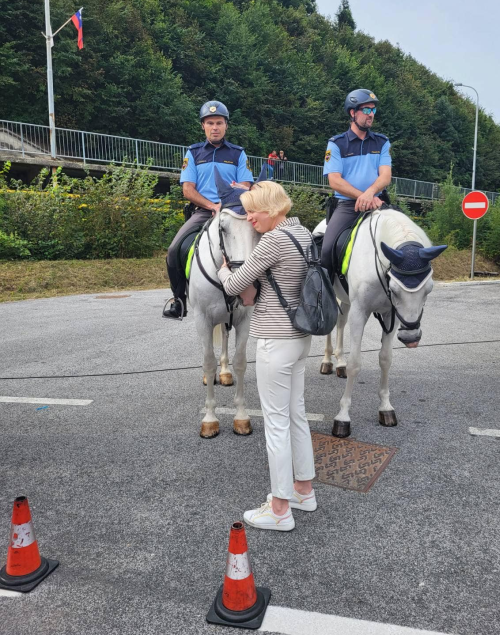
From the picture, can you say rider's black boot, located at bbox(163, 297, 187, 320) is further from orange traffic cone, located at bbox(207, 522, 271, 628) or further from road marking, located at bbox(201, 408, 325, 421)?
orange traffic cone, located at bbox(207, 522, 271, 628)

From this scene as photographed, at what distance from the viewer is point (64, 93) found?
116ft

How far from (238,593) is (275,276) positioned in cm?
165

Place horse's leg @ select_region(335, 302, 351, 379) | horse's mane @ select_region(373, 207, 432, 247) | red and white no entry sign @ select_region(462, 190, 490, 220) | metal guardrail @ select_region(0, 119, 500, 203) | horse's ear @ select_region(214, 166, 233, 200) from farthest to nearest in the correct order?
metal guardrail @ select_region(0, 119, 500, 203) → red and white no entry sign @ select_region(462, 190, 490, 220) → horse's leg @ select_region(335, 302, 351, 379) → horse's mane @ select_region(373, 207, 432, 247) → horse's ear @ select_region(214, 166, 233, 200)

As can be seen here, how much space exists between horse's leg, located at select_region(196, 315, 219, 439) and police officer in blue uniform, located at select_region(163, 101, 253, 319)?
0.86 metres

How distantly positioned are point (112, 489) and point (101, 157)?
26.2 metres

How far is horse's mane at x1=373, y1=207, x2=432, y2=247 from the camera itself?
405cm

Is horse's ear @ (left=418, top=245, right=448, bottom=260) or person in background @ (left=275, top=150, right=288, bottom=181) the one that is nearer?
horse's ear @ (left=418, top=245, right=448, bottom=260)

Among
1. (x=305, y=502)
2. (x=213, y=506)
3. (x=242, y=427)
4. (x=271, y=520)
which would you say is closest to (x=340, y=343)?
(x=242, y=427)

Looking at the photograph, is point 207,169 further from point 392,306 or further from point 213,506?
point 213,506

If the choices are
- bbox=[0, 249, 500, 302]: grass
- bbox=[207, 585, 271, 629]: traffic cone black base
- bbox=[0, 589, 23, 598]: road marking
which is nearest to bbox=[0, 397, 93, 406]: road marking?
bbox=[0, 589, 23, 598]: road marking

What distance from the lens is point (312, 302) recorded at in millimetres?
2896

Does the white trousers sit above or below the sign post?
below

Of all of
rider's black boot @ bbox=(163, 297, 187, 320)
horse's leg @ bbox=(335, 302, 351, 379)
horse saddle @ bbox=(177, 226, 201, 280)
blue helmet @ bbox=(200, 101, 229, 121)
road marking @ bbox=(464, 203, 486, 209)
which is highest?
blue helmet @ bbox=(200, 101, 229, 121)

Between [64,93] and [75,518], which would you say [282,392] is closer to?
[75,518]
